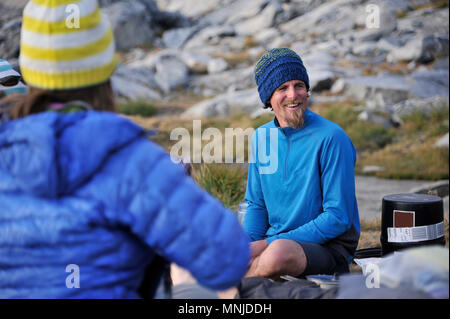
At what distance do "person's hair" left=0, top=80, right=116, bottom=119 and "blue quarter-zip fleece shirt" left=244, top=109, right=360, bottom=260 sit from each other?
168 cm

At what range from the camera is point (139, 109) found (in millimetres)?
17109

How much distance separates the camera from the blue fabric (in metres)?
1.50

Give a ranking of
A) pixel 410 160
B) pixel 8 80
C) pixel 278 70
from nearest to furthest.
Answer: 1. pixel 278 70
2. pixel 8 80
3. pixel 410 160

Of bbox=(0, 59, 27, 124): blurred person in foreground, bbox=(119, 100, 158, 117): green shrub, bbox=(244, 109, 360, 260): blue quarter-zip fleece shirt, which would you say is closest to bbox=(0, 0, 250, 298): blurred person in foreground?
bbox=(244, 109, 360, 260): blue quarter-zip fleece shirt

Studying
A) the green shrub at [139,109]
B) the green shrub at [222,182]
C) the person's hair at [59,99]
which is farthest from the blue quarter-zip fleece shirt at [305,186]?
the green shrub at [139,109]

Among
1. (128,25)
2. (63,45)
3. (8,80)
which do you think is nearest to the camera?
(63,45)

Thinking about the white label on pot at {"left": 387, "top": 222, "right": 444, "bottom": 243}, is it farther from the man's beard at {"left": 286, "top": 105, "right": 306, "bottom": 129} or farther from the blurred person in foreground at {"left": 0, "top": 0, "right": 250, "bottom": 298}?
the blurred person in foreground at {"left": 0, "top": 0, "right": 250, "bottom": 298}

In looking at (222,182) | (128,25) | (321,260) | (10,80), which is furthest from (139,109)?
(321,260)

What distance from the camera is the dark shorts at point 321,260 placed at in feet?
9.87

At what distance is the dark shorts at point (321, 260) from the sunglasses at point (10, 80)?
233 centimetres

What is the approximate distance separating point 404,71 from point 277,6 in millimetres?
18495

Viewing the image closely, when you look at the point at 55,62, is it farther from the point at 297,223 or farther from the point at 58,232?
the point at 297,223

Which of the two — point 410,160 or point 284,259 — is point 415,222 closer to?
point 284,259

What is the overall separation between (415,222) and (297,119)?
87cm
